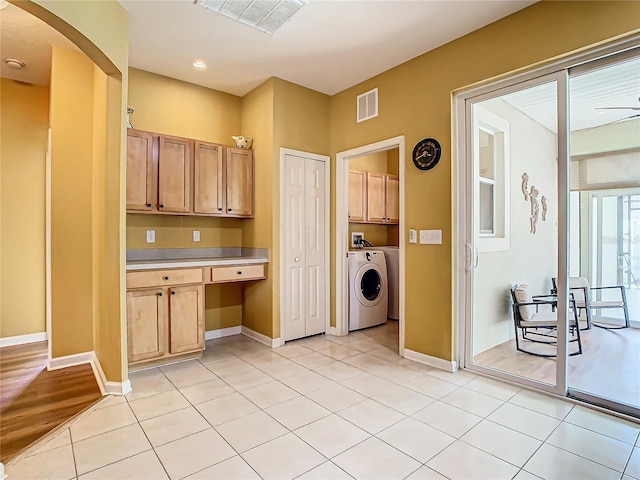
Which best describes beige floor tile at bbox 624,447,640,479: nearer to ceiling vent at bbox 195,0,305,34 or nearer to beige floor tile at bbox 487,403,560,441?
beige floor tile at bbox 487,403,560,441

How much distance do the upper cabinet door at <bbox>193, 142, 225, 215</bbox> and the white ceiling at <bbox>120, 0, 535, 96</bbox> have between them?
827 millimetres

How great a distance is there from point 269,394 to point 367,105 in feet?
9.91

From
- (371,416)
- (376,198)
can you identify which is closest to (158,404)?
(371,416)

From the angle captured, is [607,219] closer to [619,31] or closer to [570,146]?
[570,146]

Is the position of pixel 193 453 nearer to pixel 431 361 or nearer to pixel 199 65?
pixel 431 361

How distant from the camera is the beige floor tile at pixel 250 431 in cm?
194

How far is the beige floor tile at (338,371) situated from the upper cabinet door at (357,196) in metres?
2.26

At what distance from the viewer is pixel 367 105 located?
3.74 meters

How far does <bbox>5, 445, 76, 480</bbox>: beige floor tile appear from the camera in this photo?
1.67m

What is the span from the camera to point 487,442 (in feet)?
6.35

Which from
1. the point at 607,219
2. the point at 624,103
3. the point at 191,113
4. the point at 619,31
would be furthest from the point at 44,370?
the point at 624,103

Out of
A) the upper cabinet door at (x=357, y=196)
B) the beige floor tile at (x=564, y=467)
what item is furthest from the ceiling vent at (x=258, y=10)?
the beige floor tile at (x=564, y=467)

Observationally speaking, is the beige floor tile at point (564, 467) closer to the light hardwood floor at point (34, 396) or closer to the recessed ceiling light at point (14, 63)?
the light hardwood floor at point (34, 396)

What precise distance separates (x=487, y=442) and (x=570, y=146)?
2.05m
